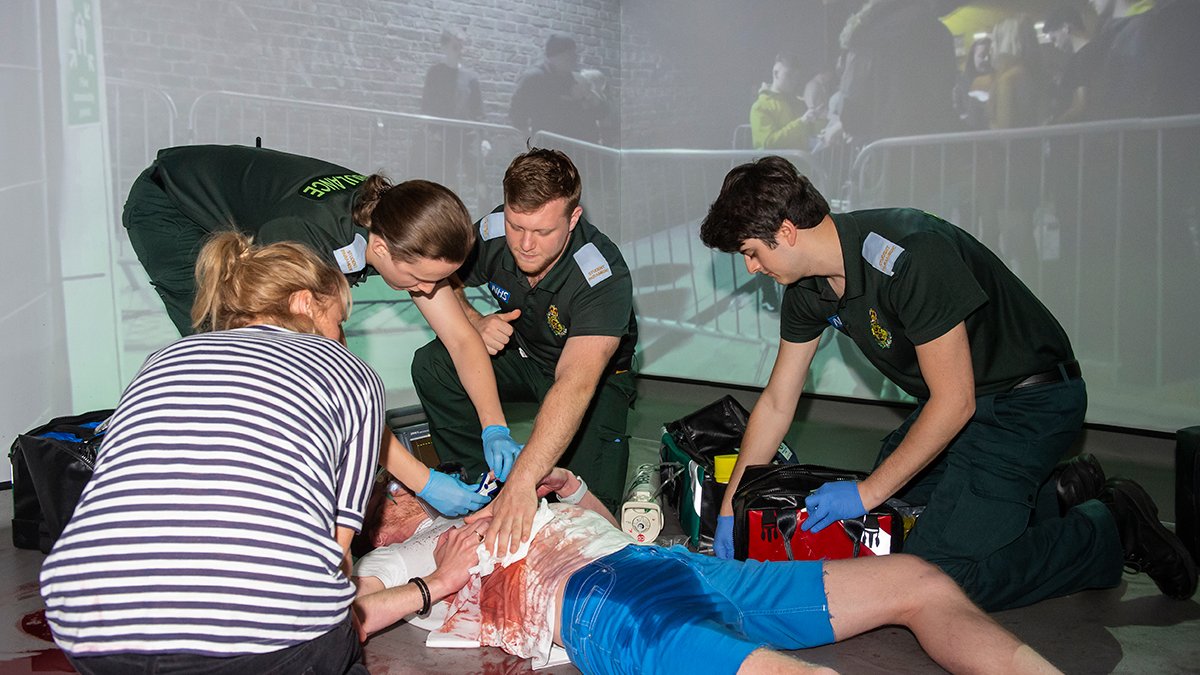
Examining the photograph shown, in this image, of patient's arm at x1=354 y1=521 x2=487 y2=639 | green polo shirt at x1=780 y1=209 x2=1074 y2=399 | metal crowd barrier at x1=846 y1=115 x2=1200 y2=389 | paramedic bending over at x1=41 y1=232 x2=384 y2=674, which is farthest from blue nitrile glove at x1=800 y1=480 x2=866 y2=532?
metal crowd barrier at x1=846 y1=115 x2=1200 y2=389

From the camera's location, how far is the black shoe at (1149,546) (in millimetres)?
2670

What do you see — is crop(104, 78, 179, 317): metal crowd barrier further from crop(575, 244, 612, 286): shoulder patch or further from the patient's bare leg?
the patient's bare leg

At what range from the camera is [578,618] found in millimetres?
1901

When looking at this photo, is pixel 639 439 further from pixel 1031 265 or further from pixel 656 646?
pixel 656 646

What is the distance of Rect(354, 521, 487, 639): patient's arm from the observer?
2070 millimetres

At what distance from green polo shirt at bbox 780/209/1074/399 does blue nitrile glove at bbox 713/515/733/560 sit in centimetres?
64

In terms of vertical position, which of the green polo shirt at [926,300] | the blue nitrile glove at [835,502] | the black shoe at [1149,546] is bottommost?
the black shoe at [1149,546]

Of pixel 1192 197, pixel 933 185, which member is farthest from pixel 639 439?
pixel 1192 197

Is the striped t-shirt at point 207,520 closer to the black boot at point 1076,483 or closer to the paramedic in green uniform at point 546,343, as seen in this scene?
the paramedic in green uniform at point 546,343

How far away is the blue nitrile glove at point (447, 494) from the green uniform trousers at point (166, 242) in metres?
1.29

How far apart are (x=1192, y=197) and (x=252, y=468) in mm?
4261

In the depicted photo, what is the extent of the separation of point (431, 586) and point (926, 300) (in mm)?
1383

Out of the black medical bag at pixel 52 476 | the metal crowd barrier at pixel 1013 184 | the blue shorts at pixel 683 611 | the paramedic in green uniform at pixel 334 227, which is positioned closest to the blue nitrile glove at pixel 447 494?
the paramedic in green uniform at pixel 334 227

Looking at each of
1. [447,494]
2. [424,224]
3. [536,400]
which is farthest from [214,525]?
[536,400]
